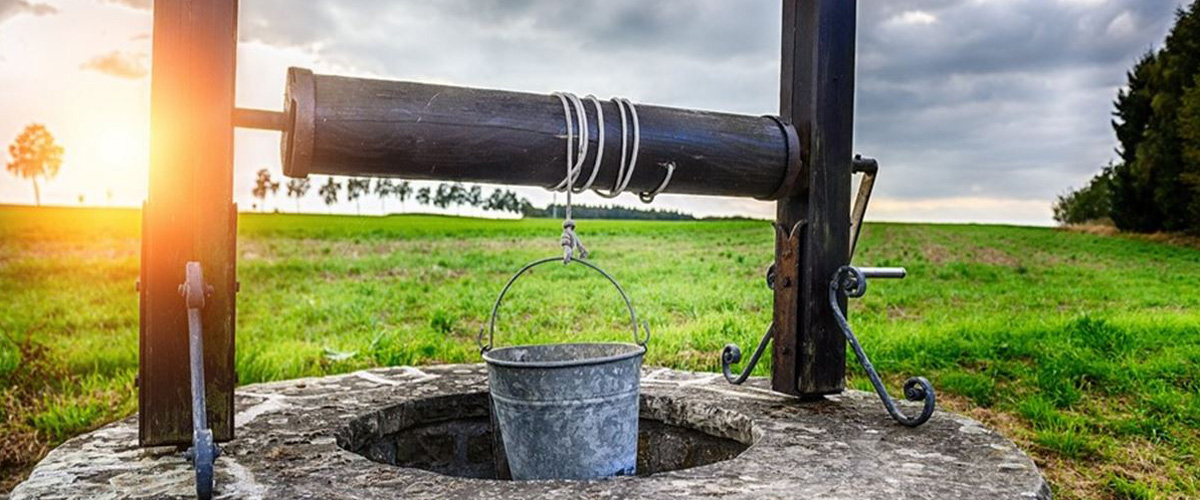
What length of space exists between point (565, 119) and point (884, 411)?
1.73 meters

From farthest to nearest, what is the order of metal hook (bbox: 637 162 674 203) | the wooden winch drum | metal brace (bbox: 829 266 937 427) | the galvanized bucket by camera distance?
metal hook (bbox: 637 162 674 203) < metal brace (bbox: 829 266 937 427) < the galvanized bucket < the wooden winch drum

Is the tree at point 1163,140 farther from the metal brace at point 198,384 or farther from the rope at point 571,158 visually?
the metal brace at point 198,384

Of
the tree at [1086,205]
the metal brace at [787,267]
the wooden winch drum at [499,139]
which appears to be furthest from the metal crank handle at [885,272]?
the tree at [1086,205]

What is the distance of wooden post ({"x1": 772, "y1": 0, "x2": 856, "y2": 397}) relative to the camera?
3365 mm

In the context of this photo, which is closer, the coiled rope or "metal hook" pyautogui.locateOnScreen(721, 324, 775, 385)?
the coiled rope

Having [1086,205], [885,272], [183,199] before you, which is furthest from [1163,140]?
[183,199]

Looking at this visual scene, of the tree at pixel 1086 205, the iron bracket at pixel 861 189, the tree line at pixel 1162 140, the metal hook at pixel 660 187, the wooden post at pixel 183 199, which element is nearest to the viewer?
the wooden post at pixel 183 199

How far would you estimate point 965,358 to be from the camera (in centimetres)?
644

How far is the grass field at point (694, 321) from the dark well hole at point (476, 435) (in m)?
2.29

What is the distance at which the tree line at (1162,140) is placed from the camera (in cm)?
909

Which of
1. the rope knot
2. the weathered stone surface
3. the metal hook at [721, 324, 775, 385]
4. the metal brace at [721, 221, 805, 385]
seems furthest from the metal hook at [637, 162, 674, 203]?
the weathered stone surface

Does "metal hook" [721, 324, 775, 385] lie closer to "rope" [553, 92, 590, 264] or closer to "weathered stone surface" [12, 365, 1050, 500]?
"weathered stone surface" [12, 365, 1050, 500]

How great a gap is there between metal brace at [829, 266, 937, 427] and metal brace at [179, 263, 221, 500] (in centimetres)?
215

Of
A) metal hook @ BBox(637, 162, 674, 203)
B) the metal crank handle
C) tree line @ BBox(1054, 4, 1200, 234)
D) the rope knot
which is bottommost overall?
the metal crank handle
